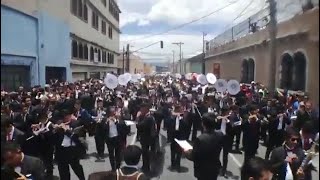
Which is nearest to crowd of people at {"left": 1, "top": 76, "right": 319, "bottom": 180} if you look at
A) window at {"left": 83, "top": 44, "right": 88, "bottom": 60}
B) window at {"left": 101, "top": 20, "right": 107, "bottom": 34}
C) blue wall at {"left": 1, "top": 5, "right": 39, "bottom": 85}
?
blue wall at {"left": 1, "top": 5, "right": 39, "bottom": 85}

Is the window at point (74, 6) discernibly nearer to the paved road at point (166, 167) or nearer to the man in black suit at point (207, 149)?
the paved road at point (166, 167)

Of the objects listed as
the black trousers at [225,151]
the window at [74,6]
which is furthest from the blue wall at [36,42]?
the black trousers at [225,151]

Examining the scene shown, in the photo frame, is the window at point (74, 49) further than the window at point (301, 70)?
Yes

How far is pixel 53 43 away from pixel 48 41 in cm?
105

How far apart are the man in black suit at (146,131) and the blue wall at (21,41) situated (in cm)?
928

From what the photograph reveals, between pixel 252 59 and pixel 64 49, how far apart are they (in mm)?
11281

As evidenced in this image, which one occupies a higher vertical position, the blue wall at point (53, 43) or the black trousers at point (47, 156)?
the blue wall at point (53, 43)

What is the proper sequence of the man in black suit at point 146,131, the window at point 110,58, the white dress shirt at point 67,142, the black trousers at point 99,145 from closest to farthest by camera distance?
1. the white dress shirt at point 67,142
2. the man in black suit at point 146,131
3. the black trousers at point 99,145
4. the window at point 110,58

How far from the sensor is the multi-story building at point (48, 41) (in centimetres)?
1965

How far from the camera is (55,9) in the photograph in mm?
27016

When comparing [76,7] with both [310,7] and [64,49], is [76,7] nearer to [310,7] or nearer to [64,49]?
[64,49]

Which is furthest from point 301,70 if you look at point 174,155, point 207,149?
point 174,155

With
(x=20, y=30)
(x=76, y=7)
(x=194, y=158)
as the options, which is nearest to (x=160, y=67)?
(x=76, y=7)

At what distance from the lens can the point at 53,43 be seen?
26.5m
